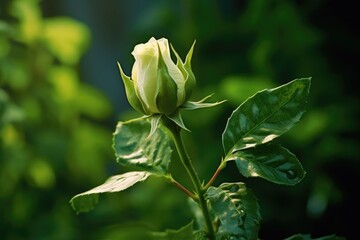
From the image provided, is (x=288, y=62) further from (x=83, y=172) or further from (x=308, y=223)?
(x=83, y=172)

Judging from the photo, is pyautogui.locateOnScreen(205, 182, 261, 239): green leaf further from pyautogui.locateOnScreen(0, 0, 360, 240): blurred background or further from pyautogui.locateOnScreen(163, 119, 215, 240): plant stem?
pyautogui.locateOnScreen(0, 0, 360, 240): blurred background

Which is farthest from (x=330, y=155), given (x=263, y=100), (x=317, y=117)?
(x=263, y=100)

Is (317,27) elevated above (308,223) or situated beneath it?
elevated above

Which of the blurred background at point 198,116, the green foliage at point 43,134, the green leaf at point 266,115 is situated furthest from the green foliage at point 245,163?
the green foliage at point 43,134

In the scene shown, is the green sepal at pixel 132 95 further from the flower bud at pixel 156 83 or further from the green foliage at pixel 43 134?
the green foliage at pixel 43 134

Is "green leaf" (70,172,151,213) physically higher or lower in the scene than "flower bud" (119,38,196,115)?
lower

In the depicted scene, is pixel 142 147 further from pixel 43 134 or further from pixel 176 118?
pixel 43 134

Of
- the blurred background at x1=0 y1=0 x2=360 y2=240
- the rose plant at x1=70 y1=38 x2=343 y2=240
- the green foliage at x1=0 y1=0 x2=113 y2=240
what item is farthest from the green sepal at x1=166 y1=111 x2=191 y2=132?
the green foliage at x1=0 y1=0 x2=113 y2=240
